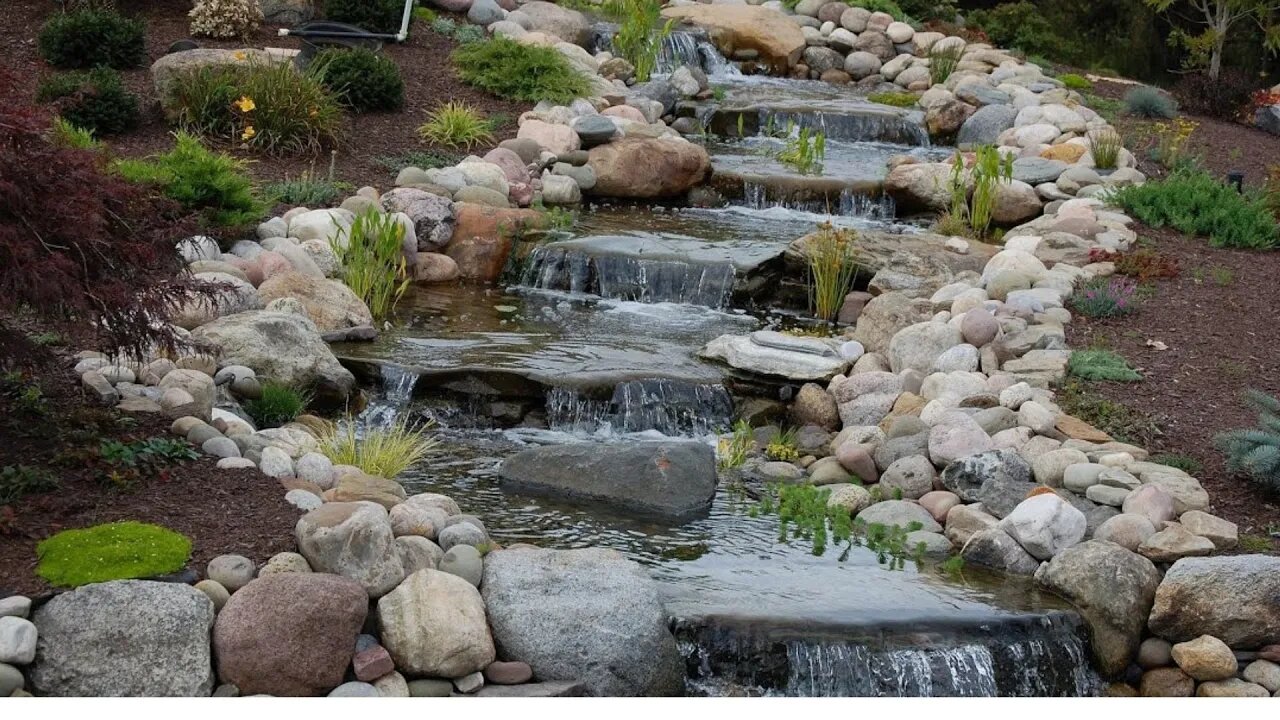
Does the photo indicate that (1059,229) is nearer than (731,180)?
Yes

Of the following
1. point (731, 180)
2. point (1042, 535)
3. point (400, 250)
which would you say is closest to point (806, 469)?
point (1042, 535)

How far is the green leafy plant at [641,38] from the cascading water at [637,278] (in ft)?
18.6

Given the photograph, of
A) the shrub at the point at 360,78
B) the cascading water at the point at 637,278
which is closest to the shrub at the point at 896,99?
the shrub at the point at 360,78

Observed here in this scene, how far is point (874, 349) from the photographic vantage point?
9.04 metres

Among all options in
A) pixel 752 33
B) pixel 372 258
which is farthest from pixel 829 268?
pixel 752 33

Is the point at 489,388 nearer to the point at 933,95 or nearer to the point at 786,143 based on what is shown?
the point at 786,143

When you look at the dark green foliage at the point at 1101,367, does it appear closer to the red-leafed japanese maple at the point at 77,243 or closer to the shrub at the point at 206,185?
the red-leafed japanese maple at the point at 77,243

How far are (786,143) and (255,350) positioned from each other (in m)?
8.14

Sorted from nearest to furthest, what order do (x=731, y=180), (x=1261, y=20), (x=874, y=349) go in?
(x=874, y=349)
(x=731, y=180)
(x=1261, y=20)

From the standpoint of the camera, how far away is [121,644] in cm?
467

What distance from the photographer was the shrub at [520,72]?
539 inches

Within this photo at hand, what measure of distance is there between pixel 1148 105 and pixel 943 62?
259cm

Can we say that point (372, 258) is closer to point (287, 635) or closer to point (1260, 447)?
point (287, 635)

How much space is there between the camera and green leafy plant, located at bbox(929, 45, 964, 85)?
16.8 metres
